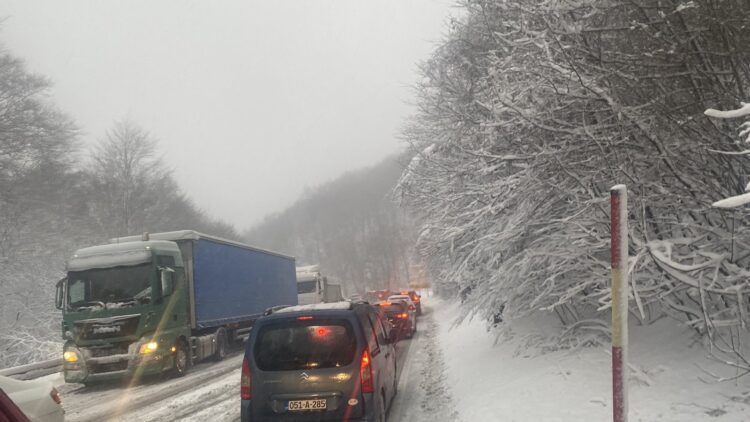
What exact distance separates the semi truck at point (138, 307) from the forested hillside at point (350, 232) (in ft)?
237

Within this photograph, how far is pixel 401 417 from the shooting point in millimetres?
7844

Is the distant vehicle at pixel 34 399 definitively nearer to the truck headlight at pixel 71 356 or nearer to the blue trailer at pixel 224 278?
the truck headlight at pixel 71 356

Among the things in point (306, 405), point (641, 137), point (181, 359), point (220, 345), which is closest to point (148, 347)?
point (181, 359)

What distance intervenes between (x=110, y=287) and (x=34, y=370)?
4.37 meters

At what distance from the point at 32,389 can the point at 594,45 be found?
22.6 ft

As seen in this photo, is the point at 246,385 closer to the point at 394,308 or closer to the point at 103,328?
the point at 103,328

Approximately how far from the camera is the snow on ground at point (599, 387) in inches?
209

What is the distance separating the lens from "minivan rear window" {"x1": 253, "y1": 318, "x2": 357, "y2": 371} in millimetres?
5949

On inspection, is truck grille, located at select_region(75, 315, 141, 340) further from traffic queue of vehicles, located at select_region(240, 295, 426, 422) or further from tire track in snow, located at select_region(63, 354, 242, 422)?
traffic queue of vehicles, located at select_region(240, 295, 426, 422)

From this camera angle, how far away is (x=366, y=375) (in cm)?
593

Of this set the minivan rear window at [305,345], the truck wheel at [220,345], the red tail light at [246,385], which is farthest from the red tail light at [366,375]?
the truck wheel at [220,345]

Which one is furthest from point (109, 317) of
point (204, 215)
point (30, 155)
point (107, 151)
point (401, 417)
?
point (204, 215)

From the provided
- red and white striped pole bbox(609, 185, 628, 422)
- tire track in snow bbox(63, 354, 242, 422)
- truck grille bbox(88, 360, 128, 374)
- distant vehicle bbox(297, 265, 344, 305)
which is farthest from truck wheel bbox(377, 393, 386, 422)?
distant vehicle bbox(297, 265, 344, 305)

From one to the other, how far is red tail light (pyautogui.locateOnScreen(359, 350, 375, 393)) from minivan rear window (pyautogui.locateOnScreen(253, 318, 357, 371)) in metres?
0.14
